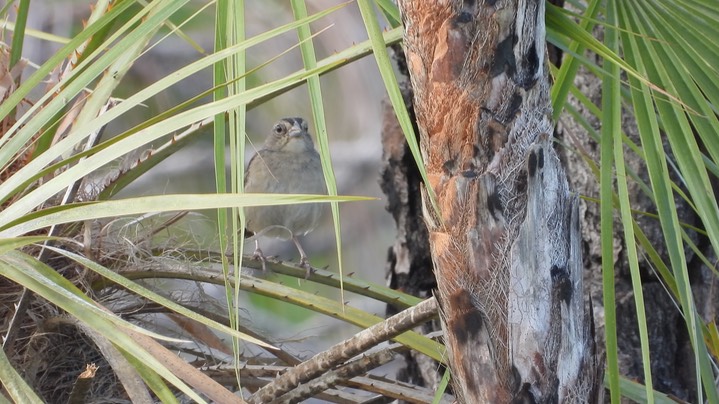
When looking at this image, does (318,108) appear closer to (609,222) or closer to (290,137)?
(609,222)

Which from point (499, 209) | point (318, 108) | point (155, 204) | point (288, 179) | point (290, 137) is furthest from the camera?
point (290, 137)

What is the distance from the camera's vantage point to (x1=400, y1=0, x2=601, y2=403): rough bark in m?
1.77

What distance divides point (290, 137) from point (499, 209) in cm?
339

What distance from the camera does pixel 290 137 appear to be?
509 cm

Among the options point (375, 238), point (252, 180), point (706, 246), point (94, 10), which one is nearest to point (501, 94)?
point (94, 10)

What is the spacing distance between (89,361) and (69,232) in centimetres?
34

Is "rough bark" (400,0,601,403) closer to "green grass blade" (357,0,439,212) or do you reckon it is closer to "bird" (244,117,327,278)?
"green grass blade" (357,0,439,212)

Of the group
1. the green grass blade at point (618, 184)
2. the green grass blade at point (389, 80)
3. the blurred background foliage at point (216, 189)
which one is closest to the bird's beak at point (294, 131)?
the blurred background foliage at point (216, 189)

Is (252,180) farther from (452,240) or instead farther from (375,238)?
(452,240)

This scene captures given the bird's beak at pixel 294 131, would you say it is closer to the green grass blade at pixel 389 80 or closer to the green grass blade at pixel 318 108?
the green grass blade at pixel 318 108

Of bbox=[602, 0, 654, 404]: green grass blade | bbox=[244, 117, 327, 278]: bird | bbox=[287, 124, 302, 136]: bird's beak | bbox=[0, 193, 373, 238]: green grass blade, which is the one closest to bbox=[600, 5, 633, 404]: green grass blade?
bbox=[602, 0, 654, 404]: green grass blade

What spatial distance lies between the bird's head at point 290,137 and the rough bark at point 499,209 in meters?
3.32

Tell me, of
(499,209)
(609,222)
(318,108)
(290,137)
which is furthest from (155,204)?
(290,137)

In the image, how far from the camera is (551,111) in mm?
1842
